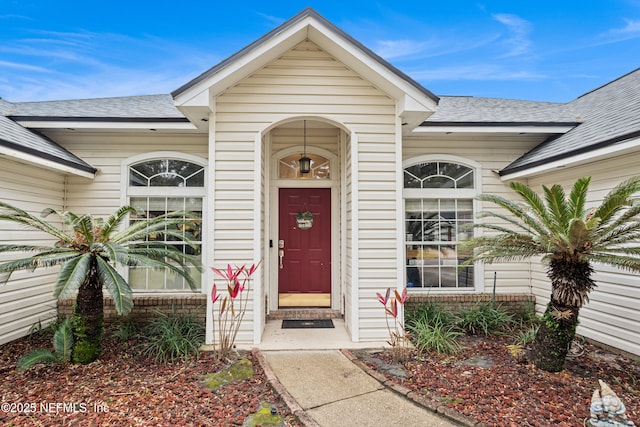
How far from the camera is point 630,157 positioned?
400cm

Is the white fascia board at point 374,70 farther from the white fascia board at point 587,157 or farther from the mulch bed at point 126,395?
the mulch bed at point 126,395

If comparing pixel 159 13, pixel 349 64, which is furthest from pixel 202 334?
pixel 159 13

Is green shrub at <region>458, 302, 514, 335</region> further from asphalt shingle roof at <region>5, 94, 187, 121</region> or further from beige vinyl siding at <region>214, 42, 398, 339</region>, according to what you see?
asphalt shingle roof at <region>5, 94, 187, 121</region>

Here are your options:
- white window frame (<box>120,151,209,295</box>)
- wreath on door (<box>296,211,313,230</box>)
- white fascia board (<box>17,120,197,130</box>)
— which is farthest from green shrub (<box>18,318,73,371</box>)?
wreath on door (<box>296,211,313,230</box>)

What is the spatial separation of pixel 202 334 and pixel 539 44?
14.2 metres

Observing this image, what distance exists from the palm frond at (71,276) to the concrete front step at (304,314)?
2907mm

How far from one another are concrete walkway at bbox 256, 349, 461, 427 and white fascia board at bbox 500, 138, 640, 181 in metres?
3.70

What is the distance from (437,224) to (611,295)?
8.23 feet

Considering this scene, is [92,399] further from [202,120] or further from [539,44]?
[539,44]

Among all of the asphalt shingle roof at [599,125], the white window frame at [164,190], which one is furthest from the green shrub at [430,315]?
the white window frame at [164,190]

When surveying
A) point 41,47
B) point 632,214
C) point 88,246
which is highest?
point 41,47

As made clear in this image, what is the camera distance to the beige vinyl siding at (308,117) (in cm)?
440

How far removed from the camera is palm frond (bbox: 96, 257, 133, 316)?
10.6 ft

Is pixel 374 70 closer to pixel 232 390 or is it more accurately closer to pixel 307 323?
pixel 307 323
